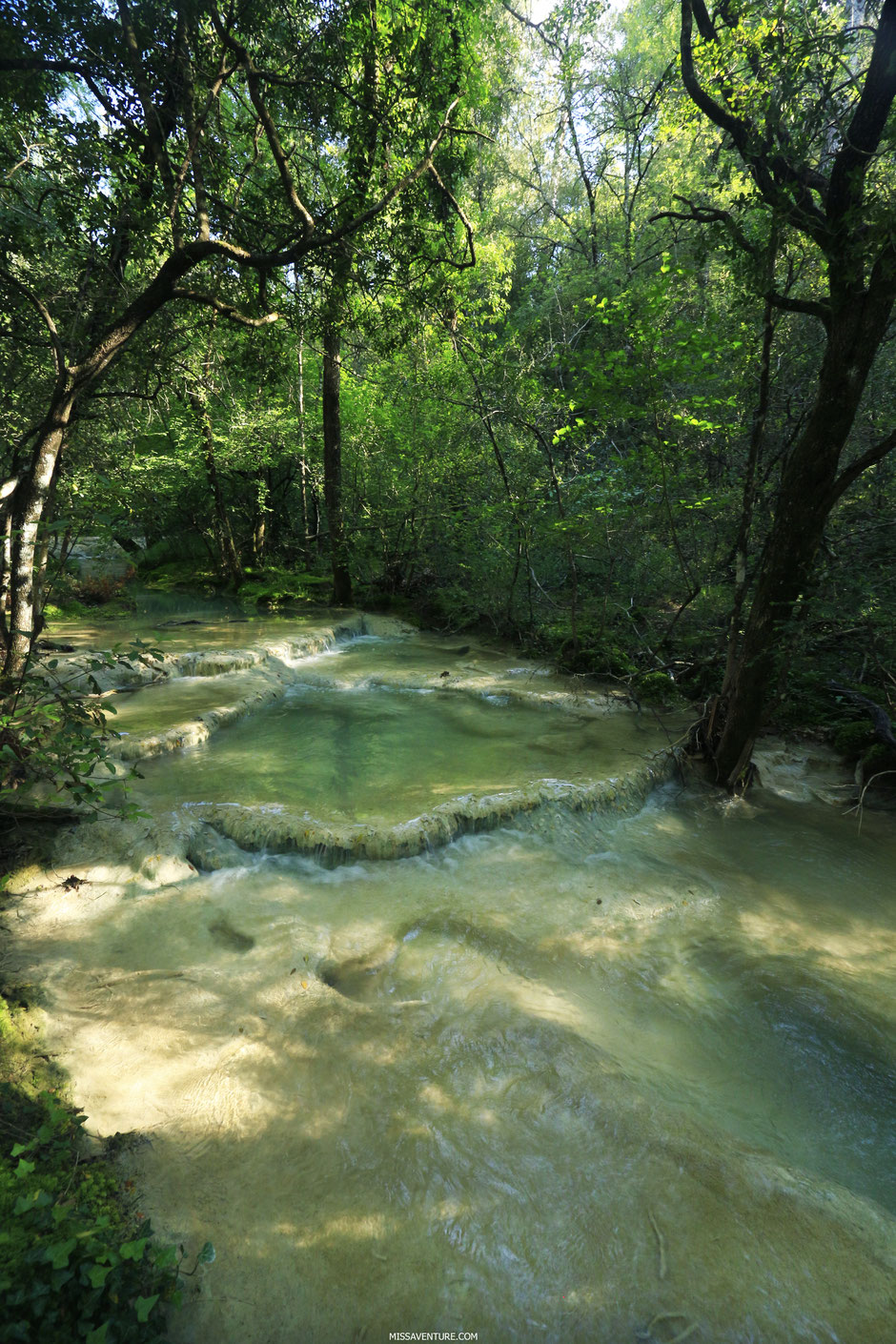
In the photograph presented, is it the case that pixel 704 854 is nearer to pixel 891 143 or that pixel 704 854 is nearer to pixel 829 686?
pixel 829 686

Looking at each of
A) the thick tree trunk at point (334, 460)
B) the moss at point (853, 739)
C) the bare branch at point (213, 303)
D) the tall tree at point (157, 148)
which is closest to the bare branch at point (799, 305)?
the tall tree at point (157, 148)

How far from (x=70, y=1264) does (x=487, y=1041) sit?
214 cm

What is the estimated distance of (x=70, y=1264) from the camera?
180cm

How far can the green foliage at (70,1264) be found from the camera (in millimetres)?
1680

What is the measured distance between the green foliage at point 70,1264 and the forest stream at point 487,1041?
10.4 inches

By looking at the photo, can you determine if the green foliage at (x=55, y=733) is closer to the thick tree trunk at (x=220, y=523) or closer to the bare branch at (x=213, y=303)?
the bare branch at (x=213, y=303)

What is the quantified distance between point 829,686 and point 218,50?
352 inches

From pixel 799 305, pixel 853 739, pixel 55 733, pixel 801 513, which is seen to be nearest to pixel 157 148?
pixel 55 733

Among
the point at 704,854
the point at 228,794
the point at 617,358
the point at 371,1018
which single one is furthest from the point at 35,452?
the point at 704,854

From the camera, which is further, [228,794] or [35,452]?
[228,794]

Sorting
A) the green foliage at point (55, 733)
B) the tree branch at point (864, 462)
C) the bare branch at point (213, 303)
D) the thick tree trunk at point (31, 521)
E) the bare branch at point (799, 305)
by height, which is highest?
the bare branch at point (213, 303)

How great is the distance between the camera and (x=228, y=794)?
593 centimetres

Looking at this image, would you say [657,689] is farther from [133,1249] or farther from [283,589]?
[283,589]

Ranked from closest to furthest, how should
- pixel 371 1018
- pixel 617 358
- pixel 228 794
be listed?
1. pixel 371 1018
2. pixel 228 794
3. pixel 617 358
